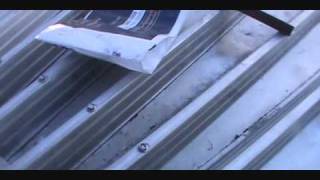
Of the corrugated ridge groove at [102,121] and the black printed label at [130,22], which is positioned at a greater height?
the black printed label at [130,22]

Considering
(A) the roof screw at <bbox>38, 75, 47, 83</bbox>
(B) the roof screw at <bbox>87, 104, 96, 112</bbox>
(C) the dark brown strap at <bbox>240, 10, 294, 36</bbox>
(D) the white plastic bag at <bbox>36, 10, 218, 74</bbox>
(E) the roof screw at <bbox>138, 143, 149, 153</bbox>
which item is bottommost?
(E) the roof screw at <bbox>138, 143, 149, 153</bbox>

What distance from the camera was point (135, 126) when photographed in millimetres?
1290

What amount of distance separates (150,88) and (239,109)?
0.25 m

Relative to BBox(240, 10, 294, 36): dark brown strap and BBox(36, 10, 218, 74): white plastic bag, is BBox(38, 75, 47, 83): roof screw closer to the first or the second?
BBox(36, 10, 218, 74): white plastic bag

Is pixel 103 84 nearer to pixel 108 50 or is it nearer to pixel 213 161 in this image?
pixel 108 50

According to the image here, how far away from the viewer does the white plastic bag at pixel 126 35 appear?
1.19m

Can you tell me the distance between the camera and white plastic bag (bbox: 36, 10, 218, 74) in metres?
1.19

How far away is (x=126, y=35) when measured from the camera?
124 centimetres

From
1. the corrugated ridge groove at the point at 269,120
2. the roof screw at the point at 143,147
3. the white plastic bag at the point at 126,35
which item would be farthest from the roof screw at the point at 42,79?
the corrugated ridge groove at the point at 269,120

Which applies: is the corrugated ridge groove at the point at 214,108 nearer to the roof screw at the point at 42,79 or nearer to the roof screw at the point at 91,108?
the roof screw at the point at 91,108

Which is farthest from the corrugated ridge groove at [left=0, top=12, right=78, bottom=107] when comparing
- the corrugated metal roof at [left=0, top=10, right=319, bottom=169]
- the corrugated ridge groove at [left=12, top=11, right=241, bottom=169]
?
the corrugated ridge groove at [left=12, top=11, right=241, bottom=169]

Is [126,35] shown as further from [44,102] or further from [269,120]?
[269,120]

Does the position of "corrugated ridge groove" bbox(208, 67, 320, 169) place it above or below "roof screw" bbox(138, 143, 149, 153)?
above
